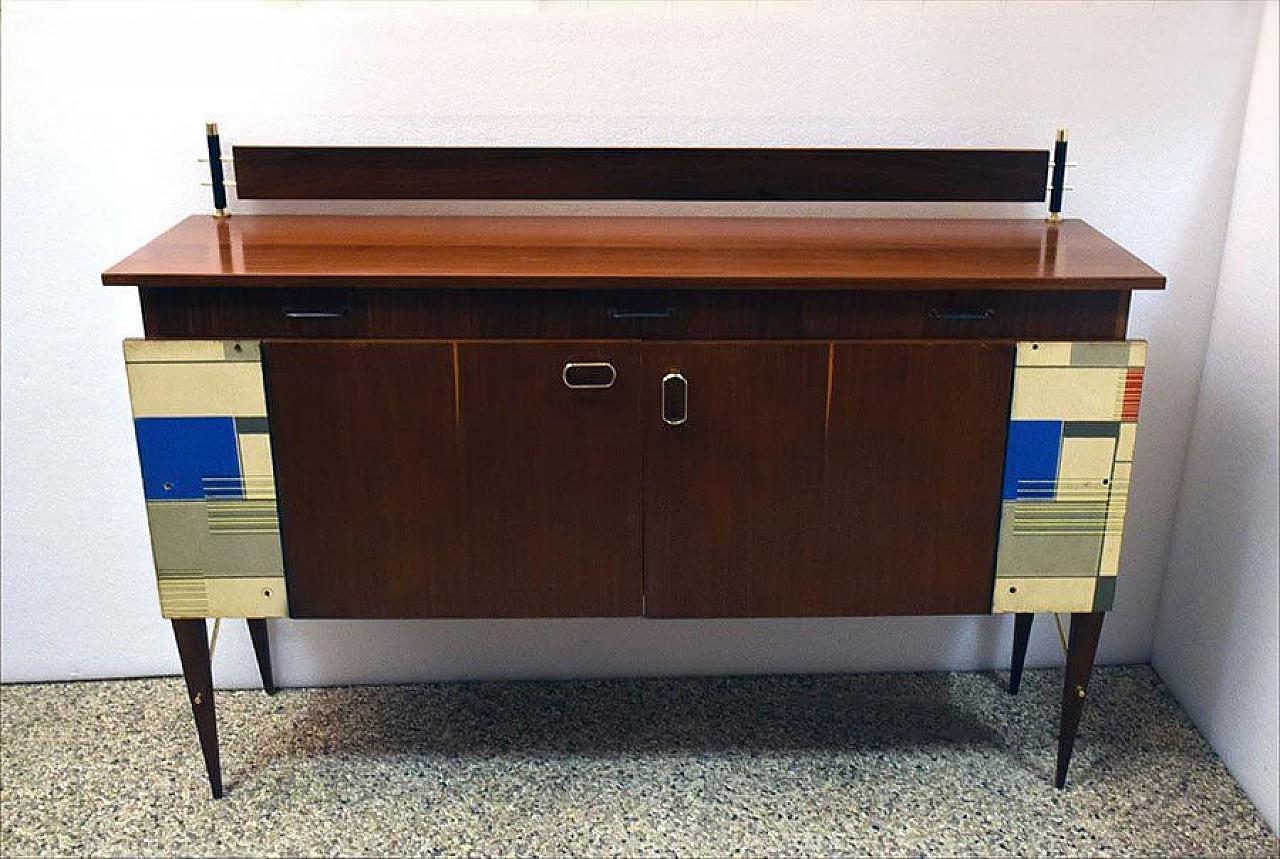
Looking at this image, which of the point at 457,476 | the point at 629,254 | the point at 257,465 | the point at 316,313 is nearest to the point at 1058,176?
the point at 629,254

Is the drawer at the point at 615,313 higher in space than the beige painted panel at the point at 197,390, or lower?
higher

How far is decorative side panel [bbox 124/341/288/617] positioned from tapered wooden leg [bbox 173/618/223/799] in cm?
5

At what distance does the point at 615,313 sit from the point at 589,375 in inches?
3.4

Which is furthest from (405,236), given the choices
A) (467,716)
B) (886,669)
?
(886,669)

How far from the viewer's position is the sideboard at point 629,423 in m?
1.55

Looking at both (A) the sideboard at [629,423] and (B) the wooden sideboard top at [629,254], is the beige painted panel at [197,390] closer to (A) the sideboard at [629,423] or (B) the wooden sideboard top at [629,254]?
(A) the sideboard at [629,423]

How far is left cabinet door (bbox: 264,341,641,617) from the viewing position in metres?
1.56

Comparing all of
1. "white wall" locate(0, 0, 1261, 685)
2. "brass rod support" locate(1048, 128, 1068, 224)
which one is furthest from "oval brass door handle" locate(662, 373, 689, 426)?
"brass rod support" locate(1048, 128, 1068, 224)

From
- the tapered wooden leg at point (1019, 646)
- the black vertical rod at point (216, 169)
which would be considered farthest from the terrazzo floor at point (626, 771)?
the black vertical rod at point (216, 169)

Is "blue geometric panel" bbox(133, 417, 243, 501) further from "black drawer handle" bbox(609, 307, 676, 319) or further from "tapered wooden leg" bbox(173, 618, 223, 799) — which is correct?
"black drawer handle" bbox(609, 307, 676, 319)

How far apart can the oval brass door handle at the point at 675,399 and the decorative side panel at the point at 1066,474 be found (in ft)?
1.41

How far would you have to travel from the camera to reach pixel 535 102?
6.05 ft

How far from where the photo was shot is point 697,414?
1.58m

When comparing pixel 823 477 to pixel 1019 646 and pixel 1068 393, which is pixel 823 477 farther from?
pixel 1019 646
